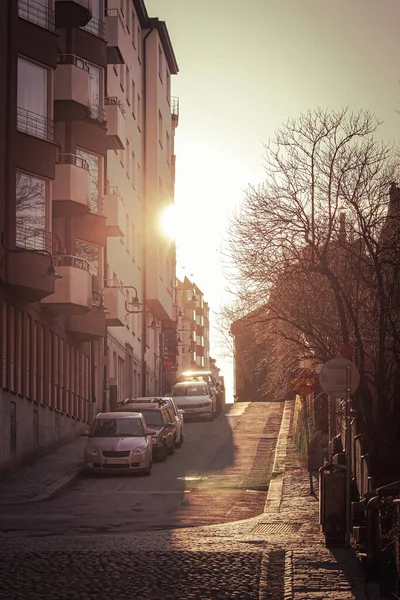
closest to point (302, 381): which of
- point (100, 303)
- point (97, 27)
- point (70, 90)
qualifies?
point (100, 303)

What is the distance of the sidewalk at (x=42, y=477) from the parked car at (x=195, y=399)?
14.0 meters

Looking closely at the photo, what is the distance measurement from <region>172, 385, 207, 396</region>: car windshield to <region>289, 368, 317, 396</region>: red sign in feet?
69.4

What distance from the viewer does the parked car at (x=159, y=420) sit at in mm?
34469

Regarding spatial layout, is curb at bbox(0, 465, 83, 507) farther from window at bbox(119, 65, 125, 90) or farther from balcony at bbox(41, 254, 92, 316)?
window at bbox(119, 65, 125, 90)

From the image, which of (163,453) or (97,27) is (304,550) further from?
(97,27)

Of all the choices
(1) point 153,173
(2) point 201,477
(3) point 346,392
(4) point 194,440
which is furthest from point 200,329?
(3) point 346,392

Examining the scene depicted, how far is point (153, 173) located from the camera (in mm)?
62688

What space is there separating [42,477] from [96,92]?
15623 millimetres

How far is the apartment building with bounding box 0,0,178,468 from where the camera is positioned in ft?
104

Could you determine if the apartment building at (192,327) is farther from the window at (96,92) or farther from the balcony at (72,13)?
the balcony at (72,13)

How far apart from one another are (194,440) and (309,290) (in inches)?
652

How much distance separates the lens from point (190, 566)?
15.0m

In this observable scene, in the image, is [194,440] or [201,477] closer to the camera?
[201,477]

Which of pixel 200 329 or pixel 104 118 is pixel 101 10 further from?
pixel 200 329
